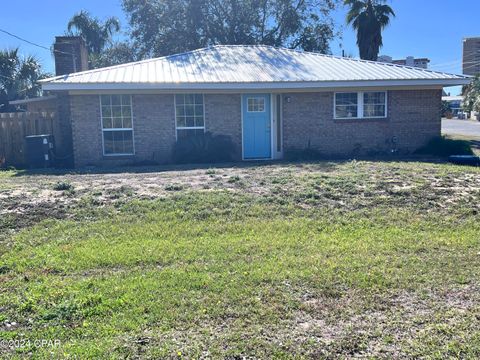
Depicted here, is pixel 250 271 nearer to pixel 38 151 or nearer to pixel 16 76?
pixel 38 151

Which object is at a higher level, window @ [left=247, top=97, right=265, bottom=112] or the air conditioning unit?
window @ [left=247, top=97, right=265, bottom=112]

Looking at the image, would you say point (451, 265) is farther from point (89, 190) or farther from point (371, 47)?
point (371, 47)

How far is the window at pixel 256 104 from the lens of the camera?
16625 millimetres

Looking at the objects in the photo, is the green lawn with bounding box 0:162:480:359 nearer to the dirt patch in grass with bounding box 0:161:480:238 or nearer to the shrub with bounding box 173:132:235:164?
the dirt patch in grass with bounding box 0:161:480:238

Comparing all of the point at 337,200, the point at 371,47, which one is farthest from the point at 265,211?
the point at 371,47

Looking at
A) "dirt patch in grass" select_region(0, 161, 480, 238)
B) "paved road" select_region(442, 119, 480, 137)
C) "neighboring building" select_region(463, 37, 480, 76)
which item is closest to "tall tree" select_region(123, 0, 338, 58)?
"paved road" select_region(442, 119, 480, 137)

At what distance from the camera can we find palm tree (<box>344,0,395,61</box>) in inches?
1141

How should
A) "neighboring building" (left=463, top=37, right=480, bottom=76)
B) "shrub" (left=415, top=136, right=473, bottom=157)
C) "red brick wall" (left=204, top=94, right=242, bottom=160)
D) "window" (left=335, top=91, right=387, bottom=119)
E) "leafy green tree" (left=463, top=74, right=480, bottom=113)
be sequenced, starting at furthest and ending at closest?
"neighboring building" (left=463, top=37, right=480, bottom=76), "leafy green tree" (left=463, top=74, right=480, bottom=113), "window" (left=335, top=91, right=387, bottom=119), "shrub" (left=415, top=136, right=473, bottom=157), "red brick wall" (left=204, top=94, right=242, bottom=160)

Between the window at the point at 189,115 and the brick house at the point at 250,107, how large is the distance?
3 cm

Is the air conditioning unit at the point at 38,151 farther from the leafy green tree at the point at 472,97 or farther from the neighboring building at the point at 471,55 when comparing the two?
the neighboring building at the point at 471,55

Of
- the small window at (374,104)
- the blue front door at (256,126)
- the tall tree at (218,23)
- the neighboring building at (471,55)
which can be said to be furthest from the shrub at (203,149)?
the neighboring building at (471,55)

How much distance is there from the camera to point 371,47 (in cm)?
2930

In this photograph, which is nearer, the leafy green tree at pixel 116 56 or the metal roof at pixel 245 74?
the metal roof at pixel 245 74

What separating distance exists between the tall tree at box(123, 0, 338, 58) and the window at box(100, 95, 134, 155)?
52.3 feet
